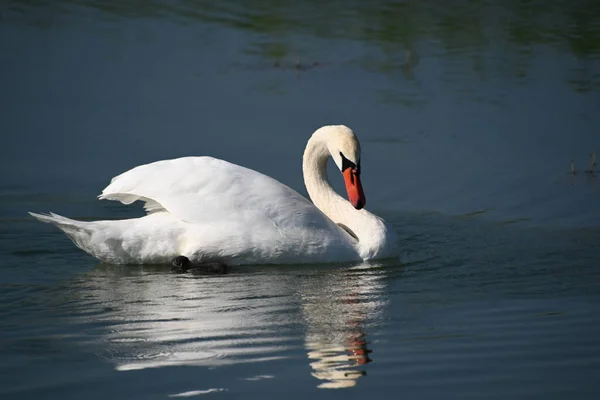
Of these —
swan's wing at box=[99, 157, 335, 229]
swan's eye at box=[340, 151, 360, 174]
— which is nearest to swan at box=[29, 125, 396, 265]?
swan's wing at box=[99, 157, 335, 229]

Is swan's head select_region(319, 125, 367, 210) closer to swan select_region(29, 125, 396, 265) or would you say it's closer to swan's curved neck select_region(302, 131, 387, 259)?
swan select_region(29, 125, 396, 265)

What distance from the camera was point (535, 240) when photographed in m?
9.34

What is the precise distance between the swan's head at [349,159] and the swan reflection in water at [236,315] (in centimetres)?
54

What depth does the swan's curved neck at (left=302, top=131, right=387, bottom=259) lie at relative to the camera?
8.83 meters

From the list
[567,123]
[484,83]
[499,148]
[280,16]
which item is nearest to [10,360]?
[499,148]

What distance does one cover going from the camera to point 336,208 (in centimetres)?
941

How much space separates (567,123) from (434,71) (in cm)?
284

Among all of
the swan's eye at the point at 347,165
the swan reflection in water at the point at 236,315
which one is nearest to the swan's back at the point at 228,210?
the swan reflection in water at the point at 236,315

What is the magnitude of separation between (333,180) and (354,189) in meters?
2.57

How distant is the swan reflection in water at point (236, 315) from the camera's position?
6.09 meters

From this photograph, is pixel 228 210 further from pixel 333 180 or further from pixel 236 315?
pixel 333 180

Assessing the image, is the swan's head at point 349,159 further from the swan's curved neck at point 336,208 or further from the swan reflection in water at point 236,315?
the swan reflection in water at point 236,315

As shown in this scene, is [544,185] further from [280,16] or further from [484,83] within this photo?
[280,16]

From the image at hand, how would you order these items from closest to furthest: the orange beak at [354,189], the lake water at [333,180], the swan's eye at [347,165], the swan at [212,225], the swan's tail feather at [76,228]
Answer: the lake water at [333,180]
the swan's tail feather at [76,228]
the swan at [212,225]
the orange beak at [354,189]
the swan's eye at [347,165]
